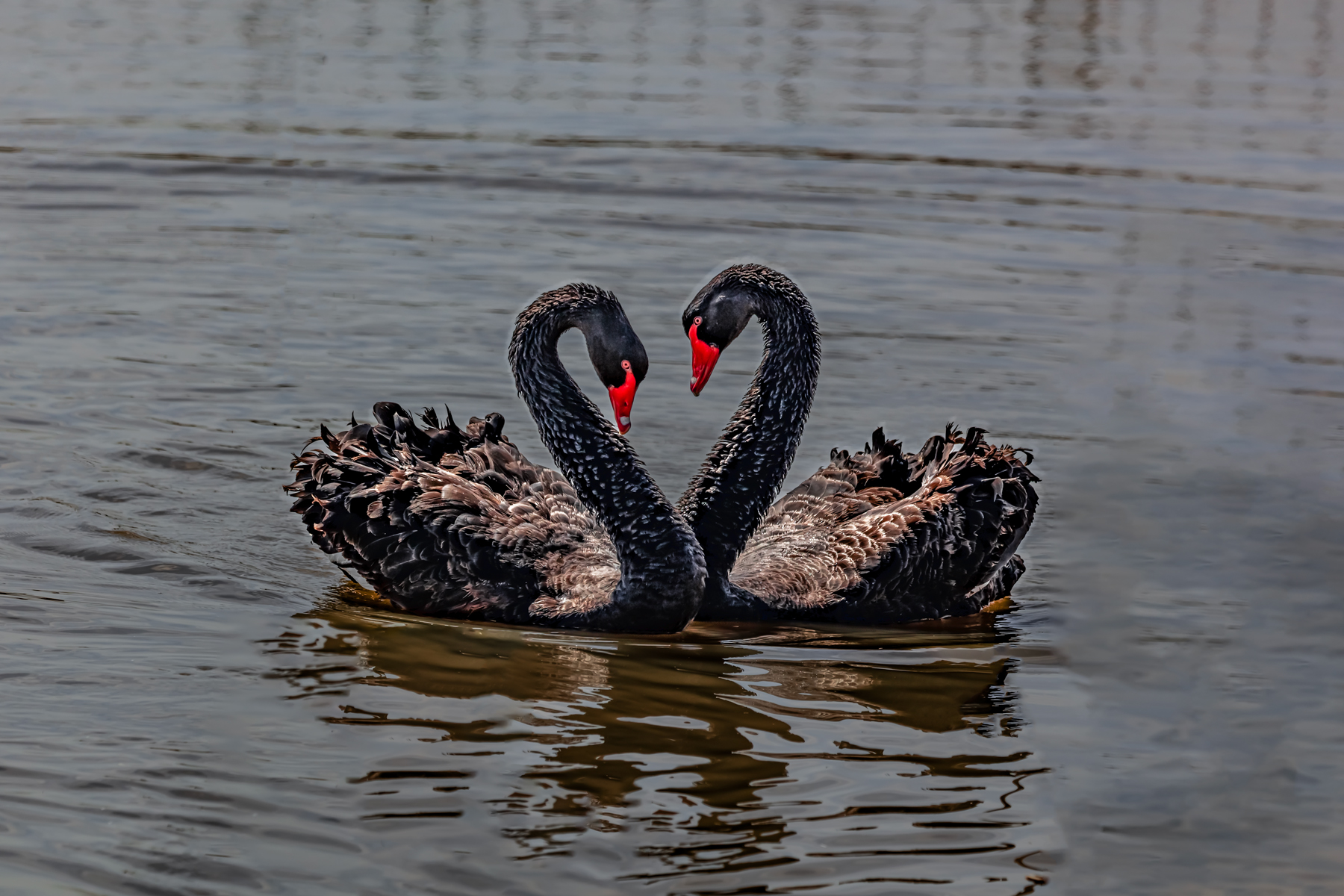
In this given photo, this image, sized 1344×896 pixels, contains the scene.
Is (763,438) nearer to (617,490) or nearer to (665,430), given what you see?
(617,490)

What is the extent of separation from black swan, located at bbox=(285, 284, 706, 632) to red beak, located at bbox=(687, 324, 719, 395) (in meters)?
0.31

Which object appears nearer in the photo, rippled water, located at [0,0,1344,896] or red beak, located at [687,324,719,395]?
rippled water, located at [0,0,1344,896]

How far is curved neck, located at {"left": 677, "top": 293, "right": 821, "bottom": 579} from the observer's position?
279 inches

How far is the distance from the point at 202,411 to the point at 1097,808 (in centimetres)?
543

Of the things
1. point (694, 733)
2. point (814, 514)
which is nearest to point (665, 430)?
point (814, 514)

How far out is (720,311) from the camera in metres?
7.01

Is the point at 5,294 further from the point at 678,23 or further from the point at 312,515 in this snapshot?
the point at 678,23

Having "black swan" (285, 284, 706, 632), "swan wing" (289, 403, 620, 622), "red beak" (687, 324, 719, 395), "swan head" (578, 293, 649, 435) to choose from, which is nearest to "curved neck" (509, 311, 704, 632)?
"black swan" (285, 284, 706, 632)

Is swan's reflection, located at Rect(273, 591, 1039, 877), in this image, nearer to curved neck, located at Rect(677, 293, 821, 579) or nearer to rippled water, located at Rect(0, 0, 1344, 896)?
rippled water, located at Rect(0, 0, 1344, 896)

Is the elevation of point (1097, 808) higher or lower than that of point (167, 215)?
lower

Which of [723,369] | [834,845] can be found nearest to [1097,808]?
[834,845]

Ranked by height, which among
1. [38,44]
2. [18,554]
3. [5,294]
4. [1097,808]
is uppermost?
[38,44]

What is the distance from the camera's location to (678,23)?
21.4 metres

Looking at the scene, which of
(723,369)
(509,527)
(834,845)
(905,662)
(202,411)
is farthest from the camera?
(723,369)
